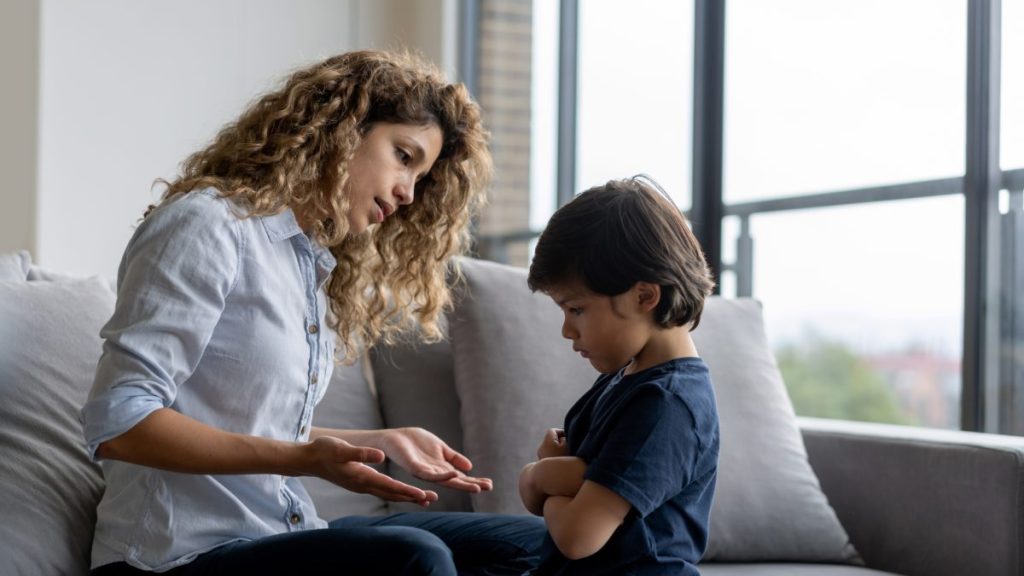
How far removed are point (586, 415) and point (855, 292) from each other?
1660mm

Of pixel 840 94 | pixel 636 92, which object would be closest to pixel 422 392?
pixel 840 94

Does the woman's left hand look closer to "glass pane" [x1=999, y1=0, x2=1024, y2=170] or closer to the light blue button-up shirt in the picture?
the light blue button-up shirt

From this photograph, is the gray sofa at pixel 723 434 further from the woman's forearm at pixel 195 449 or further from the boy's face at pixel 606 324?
the boy's face at pixel 606 324

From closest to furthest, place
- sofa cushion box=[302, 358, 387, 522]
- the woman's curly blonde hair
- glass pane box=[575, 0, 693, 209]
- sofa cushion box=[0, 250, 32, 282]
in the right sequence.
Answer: the woman's curly blonde hair, sofa cushion box=[0, 250, 32, 282], sofa cushion box=[302, 358, 387, 522], glass pane box=[575, 0, 693, 209]

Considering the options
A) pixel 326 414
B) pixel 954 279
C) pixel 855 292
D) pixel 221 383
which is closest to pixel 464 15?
pixel 855 292

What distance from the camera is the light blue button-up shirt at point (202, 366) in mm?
1300

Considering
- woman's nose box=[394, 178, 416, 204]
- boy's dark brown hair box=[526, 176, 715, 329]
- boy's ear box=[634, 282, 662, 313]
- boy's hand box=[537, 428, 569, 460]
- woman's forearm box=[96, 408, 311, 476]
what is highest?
woman's nose box=[394, 178, 416, 204]

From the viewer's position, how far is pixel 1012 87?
237 centimetres

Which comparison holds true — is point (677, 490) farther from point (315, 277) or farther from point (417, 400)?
point (417, 400)

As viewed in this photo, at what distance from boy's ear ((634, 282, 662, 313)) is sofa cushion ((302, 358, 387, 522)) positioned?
0.81m

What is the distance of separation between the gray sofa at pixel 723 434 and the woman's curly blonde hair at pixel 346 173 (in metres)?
0.12

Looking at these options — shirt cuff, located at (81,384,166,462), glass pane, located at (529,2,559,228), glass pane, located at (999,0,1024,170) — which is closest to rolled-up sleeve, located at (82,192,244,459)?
shirt cuff, located at (81,384,166,462)

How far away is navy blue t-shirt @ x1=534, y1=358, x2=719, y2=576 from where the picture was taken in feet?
4.00

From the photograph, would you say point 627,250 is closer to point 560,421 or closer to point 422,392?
point 560,421
